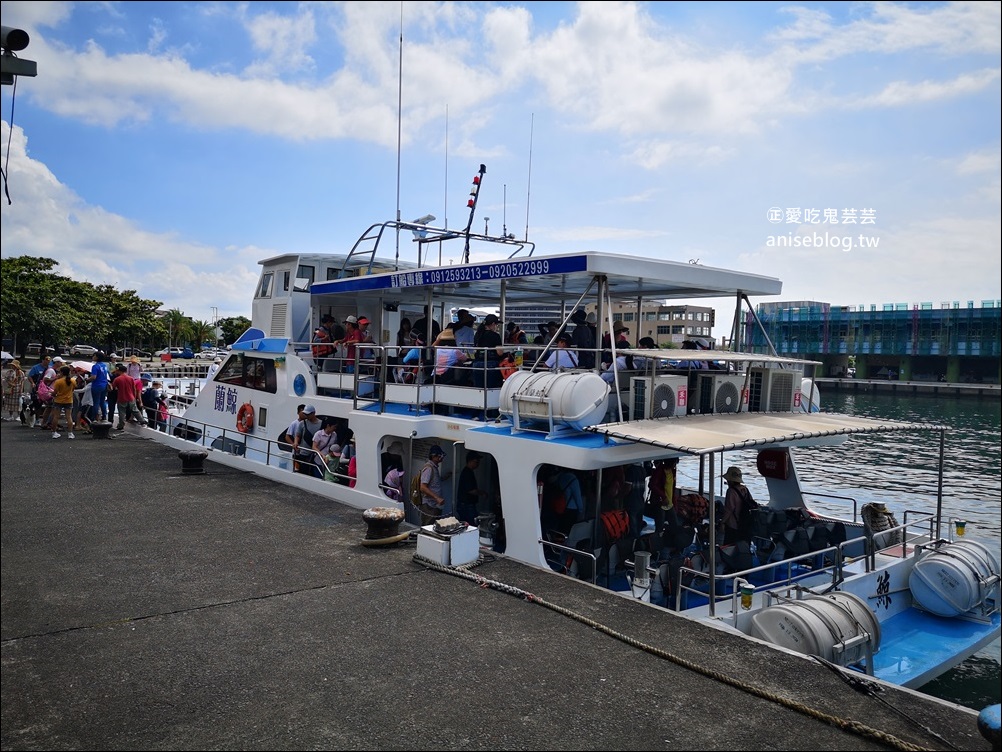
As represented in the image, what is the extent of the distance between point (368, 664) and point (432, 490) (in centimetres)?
434

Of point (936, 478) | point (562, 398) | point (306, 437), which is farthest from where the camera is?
point (936, 478)

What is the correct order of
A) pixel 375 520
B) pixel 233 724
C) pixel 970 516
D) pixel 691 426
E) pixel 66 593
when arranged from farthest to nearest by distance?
pixel 970 516
pixel 375 520
pixel 691 426
pixel 66 593
pixel 233 724

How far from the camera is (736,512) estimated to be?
353 inches

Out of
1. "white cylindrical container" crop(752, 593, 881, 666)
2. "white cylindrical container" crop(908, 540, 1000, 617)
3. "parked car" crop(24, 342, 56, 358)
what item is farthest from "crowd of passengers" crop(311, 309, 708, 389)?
"parked car" crop(24, 342, 56, 358)

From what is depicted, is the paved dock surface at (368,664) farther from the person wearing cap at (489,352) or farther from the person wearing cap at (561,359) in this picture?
the person wearing cap at (489,352)

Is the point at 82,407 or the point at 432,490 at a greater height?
the point at 82,407

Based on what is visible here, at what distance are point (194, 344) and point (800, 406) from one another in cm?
9826

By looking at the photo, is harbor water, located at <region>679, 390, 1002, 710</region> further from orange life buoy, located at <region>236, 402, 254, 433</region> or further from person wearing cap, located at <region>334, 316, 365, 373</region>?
orange life buoy, located at <region>236, 402, 254, 433</region>

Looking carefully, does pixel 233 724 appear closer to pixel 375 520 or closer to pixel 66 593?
pixel 66 593

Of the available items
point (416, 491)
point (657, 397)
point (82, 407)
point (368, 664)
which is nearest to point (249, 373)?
point (82, 407)

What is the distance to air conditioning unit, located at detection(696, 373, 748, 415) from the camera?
352 inches

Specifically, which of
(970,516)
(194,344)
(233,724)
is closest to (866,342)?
(970,516)

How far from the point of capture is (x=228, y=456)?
45.0 feet

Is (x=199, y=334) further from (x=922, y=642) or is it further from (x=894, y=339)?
(x=922, y=642)
